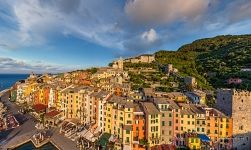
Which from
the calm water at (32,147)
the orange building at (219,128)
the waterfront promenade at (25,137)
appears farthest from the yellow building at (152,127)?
the calm water at (32,147)

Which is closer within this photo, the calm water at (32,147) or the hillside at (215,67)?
the calm water at (32,147)

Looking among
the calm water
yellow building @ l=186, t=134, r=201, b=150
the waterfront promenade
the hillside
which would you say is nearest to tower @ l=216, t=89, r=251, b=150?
yellow building @ l=186, t=134, r=201, b=150

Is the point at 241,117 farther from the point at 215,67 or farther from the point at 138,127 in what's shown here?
the point at 215,67

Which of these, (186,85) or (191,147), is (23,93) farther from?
(191,147)

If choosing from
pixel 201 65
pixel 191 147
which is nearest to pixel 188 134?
pixel 191 147

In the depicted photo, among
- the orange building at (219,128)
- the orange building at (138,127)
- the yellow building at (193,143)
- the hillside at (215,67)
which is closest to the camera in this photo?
the yellow building at (193,143)

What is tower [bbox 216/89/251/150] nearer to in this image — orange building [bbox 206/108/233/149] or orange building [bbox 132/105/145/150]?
orange building [bbox 206/108/233/149]

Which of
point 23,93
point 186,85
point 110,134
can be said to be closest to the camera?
point 110,134

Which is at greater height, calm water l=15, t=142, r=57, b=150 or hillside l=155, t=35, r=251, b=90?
hillside l=155, t=35, r=251, b=90

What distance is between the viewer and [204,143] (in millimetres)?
54062

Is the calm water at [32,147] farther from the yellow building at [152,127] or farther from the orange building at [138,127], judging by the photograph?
the yellow building at [152,127]

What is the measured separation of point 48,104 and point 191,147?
176ft

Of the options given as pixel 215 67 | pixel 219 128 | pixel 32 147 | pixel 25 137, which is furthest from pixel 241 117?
pixel 215 67

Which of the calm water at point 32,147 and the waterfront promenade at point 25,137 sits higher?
the waterfront promenade at point 25,137
